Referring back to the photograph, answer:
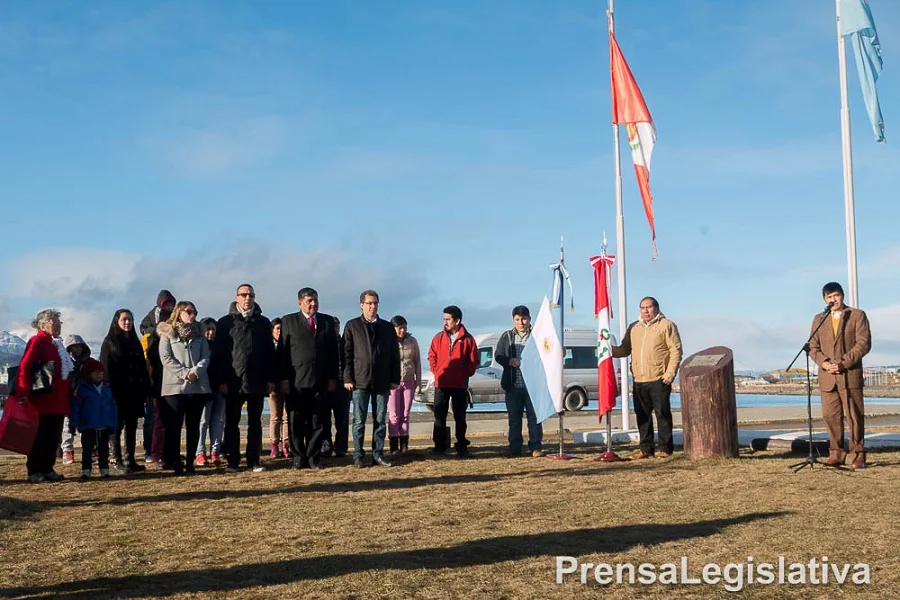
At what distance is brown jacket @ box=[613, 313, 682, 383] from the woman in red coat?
260 inches

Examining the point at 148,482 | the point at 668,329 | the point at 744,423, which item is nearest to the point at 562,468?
the point at 668,329

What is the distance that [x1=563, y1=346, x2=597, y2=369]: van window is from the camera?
29.0 m

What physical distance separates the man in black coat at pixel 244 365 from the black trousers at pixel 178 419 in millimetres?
364

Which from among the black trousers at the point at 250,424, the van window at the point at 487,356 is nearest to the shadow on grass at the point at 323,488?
the black trousers at the point at 250,424

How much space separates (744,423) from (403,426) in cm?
971

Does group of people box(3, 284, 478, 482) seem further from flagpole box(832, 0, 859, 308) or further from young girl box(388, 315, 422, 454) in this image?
flagpole box(832, 0, 859, 308)

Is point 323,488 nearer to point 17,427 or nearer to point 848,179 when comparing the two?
point 17,427

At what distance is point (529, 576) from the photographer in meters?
5.16

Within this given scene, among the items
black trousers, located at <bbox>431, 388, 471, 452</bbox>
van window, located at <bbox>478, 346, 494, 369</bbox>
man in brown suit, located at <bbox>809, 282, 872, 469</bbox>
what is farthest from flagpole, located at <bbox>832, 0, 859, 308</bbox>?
van window, located at <bbox>478, 346, 494, 369</bbox>

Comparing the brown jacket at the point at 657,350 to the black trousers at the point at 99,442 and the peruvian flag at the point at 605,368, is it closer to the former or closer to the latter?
the peruvian flag at the point at 605,368

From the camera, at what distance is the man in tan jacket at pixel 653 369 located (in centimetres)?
1173

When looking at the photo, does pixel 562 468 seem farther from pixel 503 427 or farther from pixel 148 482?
pixel 503 427

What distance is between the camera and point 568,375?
28484 millimetres

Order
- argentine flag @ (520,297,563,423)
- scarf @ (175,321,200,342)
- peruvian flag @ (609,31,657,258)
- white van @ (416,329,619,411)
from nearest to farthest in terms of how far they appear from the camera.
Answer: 1. scarf @ (175,321,200,342)
2. argentine flag @ (520,297,563,423)
3. peruvian flag @ (609,31,657,258)
4. white van @ (416,329,619,411)
